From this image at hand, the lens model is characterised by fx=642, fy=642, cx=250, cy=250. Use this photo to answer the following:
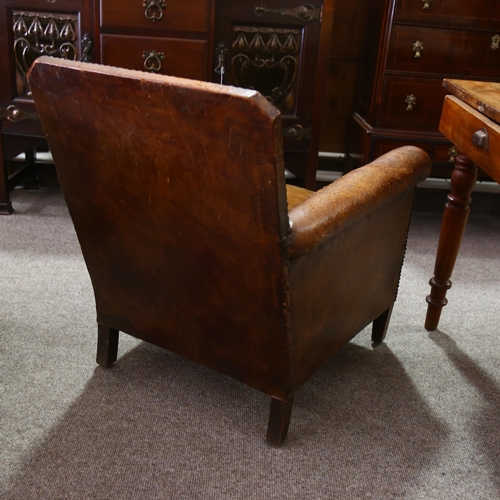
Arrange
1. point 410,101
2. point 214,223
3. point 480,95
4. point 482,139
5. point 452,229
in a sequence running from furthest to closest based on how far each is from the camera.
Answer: point 410,101
point 452,229
point 480,95
point 482,139
point 214,223

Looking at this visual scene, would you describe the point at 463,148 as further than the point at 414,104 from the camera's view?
No

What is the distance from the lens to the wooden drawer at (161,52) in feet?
8.84

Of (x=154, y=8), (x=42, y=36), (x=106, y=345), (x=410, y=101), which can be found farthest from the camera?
(x=410, y=101)

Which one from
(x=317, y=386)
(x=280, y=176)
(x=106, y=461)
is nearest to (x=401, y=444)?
(x=317, y=386)

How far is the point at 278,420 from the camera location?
5.32 ft

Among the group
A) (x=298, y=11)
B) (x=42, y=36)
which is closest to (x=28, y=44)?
(x=42, y=36)

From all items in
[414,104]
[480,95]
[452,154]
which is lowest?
[452,154]

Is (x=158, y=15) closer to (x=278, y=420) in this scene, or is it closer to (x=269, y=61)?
(x=269, y=61)

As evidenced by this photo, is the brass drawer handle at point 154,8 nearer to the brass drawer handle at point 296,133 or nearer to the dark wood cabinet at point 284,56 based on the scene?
the dark wood cabinet at point 284,56

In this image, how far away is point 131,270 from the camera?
65.9 inches

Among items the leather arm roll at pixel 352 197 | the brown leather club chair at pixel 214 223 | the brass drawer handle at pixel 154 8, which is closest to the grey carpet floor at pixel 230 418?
the brown leather club chair at pixel 214 223

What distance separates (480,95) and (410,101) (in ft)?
4.15

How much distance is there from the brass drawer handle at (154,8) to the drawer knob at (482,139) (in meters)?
1.51

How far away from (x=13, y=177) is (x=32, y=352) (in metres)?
1.67
